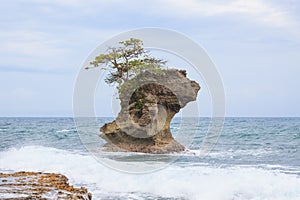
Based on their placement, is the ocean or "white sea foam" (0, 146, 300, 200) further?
the ocean

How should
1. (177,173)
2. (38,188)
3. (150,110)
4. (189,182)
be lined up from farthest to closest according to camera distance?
(150,110) < (177,173) < (189,182) < (38,188)

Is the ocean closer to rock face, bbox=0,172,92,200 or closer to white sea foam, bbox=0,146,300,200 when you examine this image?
white sea foam, bbox=0,146,300,200

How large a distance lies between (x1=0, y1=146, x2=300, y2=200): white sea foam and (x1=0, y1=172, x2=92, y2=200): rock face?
2.59 metres

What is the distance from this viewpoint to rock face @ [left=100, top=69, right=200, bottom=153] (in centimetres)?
2295

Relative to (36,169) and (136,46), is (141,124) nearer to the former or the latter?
(136,46)

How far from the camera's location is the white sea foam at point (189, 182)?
46.2 feet

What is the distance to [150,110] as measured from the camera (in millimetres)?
22781

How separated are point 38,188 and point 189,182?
635cm

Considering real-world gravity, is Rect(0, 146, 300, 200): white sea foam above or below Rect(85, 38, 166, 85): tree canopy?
below

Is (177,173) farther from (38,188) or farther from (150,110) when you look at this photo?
(38,188)

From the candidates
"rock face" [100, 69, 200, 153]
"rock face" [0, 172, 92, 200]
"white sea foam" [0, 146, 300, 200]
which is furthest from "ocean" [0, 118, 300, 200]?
"rock face" [0, 172, 92, 200]

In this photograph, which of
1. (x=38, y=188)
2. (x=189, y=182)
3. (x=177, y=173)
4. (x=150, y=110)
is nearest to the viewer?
(x=38, y=188)

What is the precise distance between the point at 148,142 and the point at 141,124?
131 cm

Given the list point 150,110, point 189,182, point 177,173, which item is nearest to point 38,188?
point 189,182
